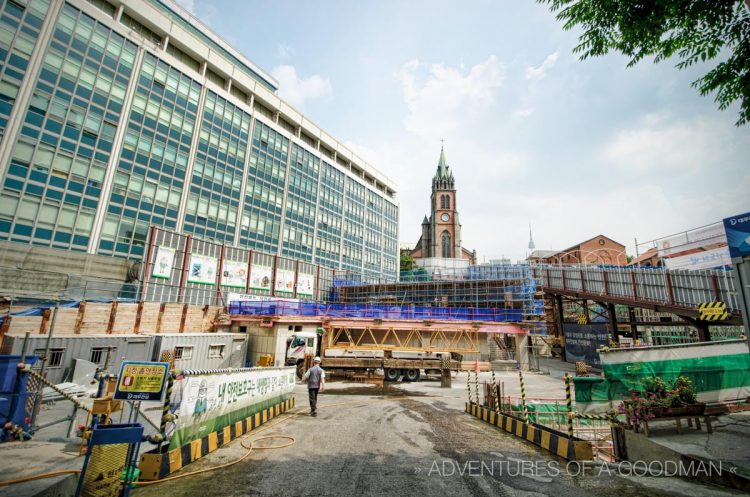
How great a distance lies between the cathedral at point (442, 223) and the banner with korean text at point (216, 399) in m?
72.0

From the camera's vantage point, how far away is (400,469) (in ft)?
20.3

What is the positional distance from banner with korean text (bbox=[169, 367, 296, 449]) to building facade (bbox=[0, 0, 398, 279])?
2746 centimetres

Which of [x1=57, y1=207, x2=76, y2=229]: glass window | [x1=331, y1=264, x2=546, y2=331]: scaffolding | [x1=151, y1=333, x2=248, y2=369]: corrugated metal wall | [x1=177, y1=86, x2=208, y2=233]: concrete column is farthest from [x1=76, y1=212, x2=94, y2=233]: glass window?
[x1=331, y1=264, x2=546, y2=331]: scaffolding

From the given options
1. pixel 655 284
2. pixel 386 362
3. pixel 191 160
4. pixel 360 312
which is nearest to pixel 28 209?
pixel 191 160

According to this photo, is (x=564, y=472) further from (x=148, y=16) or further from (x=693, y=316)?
(x=148, y=16)

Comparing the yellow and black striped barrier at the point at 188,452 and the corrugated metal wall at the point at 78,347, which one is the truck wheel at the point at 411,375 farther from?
the corrugated metal wall at the point at 78,347

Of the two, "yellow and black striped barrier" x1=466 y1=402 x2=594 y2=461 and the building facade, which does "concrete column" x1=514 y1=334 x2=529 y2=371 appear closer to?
"yellow and black striped barrier" x1=466 y1=402 x2=594 y2=461

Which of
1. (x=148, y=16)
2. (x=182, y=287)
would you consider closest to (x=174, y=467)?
(x=182, y=287)

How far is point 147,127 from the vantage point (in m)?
32.6

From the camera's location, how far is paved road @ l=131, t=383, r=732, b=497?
17.2ft

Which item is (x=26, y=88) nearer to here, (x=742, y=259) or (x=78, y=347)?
(x=78, y=347)

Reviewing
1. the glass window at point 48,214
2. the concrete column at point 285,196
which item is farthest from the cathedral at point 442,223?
the glass window at point 48,214

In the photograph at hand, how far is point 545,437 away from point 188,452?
26.4ft

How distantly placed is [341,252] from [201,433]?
4844 centimetres
